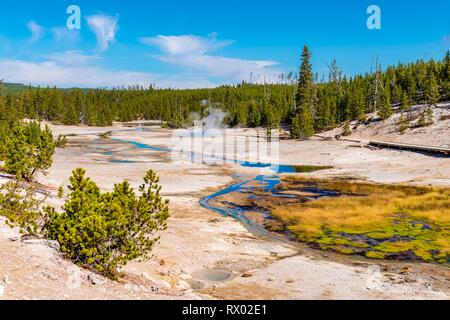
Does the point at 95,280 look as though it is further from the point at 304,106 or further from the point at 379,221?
the point at 304,106

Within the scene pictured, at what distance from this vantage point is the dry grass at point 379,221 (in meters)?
21.8

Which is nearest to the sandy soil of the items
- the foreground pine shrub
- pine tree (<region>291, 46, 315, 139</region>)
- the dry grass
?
the foreground pine shrub

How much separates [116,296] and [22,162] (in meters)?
22.1

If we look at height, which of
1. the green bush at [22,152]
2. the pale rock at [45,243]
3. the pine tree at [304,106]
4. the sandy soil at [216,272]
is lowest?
the sandy soil at [216,272]

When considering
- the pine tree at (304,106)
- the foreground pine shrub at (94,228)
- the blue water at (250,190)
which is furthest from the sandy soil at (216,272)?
the pine tree at (304,106)

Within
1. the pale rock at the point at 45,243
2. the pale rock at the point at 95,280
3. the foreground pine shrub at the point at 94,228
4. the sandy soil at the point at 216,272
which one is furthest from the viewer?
the pale rock at the point at 45,243

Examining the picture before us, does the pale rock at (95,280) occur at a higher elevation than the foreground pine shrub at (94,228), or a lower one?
lower

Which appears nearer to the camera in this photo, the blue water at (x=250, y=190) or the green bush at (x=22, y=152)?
the blue water at (x=250, y=190)

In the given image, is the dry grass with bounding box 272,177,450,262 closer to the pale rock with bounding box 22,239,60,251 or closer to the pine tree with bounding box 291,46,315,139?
the pale rock with bounding box 22,239,60,251

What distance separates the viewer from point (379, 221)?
2733cm

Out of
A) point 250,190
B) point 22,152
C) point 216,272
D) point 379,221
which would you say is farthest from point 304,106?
point 216,272

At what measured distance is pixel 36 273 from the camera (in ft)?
39.4

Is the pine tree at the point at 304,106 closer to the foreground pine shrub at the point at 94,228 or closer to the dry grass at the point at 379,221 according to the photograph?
the dry grass at the point at 379,221
